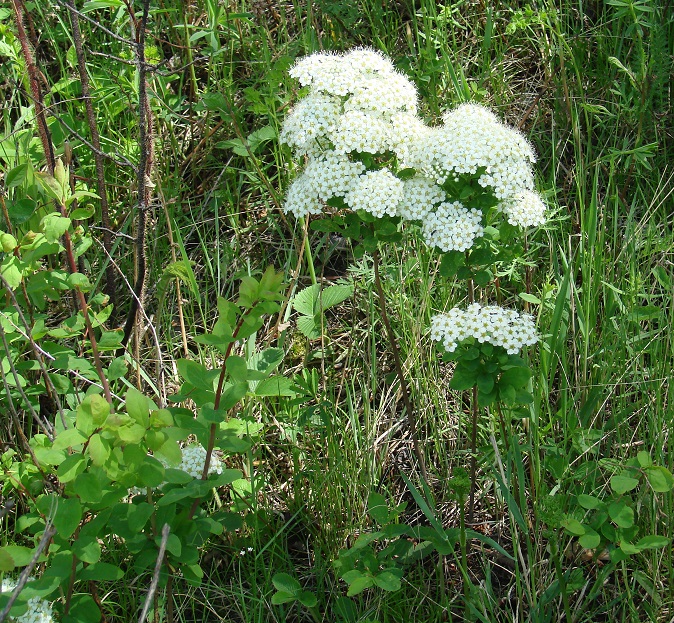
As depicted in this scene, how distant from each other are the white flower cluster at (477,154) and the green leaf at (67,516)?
1.11 meters

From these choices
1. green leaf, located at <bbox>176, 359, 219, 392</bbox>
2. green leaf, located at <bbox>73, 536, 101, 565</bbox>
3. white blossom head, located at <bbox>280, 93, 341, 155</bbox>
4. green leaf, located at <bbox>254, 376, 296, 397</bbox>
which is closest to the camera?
green leaf, located at <bbox>73, 536, 101, 565</bbox>

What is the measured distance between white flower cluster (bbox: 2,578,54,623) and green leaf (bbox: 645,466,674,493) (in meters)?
1.43

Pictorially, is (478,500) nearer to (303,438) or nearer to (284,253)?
(303,438)

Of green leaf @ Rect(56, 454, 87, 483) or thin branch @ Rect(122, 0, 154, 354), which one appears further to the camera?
thin branch @ Rect(122, 0, 154, 354)

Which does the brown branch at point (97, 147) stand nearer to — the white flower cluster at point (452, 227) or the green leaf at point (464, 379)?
the white flower cluster at point (452, 227)

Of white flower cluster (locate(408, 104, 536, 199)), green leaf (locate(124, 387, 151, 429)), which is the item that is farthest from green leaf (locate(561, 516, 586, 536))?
green leaf (locate(124, 387, 151, 429))

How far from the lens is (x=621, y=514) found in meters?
1.96

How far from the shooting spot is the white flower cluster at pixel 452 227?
1966mm

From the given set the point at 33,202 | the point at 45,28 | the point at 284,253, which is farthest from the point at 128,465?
the point at 45,28

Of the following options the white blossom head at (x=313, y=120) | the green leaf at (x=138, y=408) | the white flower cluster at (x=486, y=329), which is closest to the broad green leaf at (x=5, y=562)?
the green leaf at (x=138, y=408)

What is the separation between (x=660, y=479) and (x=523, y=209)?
0.73 meters

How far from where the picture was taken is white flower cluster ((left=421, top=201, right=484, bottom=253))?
77.4 inches

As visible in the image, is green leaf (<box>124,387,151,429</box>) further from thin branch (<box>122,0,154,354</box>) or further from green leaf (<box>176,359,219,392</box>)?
thin branch (<box>122,0,154,354</box>)

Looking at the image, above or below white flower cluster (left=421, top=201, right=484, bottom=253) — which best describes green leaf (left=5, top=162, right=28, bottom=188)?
above
